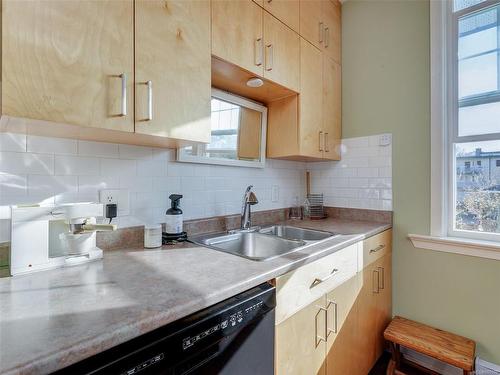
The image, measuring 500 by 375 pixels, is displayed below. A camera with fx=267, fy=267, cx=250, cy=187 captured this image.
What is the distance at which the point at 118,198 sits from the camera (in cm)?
126

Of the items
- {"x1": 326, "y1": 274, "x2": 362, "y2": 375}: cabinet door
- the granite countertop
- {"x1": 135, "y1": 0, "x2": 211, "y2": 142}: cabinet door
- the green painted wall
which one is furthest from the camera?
the green painted wall

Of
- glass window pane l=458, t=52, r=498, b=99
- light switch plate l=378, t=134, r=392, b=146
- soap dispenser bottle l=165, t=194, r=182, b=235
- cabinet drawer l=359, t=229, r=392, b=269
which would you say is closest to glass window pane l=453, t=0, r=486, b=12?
glass window pane l=458, t=52, r=498, b=99

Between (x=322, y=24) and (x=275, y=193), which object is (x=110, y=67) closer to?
(x=275, y=193)

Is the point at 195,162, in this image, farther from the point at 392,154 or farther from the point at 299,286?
the point at 392,154

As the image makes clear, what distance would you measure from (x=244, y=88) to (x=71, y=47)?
1032mm

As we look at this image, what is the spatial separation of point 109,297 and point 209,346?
31 cm

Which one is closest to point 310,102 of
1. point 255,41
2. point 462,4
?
point 255,41

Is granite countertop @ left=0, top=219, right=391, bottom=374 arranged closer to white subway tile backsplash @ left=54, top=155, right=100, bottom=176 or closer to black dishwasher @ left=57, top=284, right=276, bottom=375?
black dishwasher @ left=57, top=284, right=276, bottom=375

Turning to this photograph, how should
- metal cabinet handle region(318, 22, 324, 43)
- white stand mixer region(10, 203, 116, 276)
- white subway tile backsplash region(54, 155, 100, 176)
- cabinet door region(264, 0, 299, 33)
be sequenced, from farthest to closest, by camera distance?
metal cabinet handle region(318, 22, 324, 43) → cabinet door region(264, 0, 299, 33) → white subway tile backsplash region(54, 155, 100, 176) → white stand mixer region(10, 203, 116, 276)

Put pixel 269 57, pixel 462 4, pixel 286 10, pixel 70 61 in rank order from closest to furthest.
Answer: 1. pixel 70 61
2. pixel 269 57
3. pixel 286 10
4. pixel 462 4

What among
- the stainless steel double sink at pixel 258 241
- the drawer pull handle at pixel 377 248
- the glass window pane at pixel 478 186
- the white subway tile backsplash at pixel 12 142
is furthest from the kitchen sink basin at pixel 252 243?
the glass window pane at pixel 478 186

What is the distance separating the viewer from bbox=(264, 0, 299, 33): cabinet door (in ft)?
5.12

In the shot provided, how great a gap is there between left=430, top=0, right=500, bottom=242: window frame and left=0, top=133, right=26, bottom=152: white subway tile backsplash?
2.25 meters

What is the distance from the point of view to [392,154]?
2.00 m
